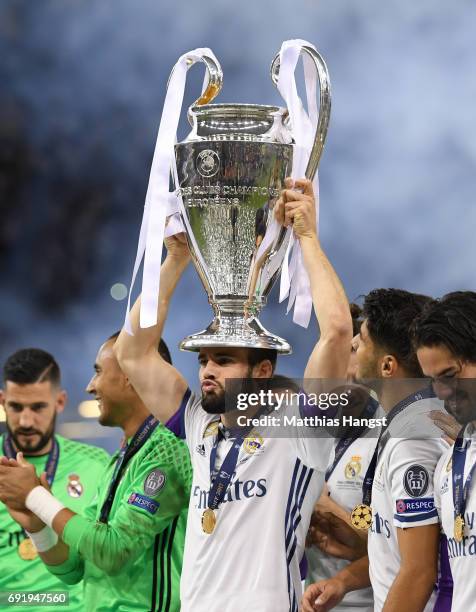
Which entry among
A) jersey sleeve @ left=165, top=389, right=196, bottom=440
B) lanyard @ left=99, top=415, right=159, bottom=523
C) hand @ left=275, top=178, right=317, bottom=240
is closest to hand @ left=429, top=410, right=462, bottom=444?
hand @ left=275, top=178, right=317, bottom=240

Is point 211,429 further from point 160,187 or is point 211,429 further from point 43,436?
point 43,436

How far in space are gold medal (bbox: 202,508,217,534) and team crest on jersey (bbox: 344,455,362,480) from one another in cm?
40

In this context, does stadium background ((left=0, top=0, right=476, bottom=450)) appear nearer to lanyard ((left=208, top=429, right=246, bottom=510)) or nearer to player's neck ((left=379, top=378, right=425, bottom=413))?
player's neck ((left=379, top=378, right=425, bottom=413))

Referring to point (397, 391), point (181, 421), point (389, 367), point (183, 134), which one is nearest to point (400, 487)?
point (397, 391)

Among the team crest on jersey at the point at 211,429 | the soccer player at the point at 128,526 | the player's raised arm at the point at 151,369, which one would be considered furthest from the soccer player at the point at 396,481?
the soccer player at the point at 128,526

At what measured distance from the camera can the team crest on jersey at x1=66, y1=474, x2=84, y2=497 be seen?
13.1ft

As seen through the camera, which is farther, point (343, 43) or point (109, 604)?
point (343, 43)

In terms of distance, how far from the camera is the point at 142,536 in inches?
116

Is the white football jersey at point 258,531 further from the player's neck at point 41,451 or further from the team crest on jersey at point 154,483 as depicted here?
the player's neck at point 41,451

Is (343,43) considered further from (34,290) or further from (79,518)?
(79,518)

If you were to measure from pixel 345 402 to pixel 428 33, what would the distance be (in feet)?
13.8

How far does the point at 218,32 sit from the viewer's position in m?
6.75

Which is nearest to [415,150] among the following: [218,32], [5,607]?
[218,32]

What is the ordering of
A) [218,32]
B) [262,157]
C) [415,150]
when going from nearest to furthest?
[262,157], [415,150], [218,32]
